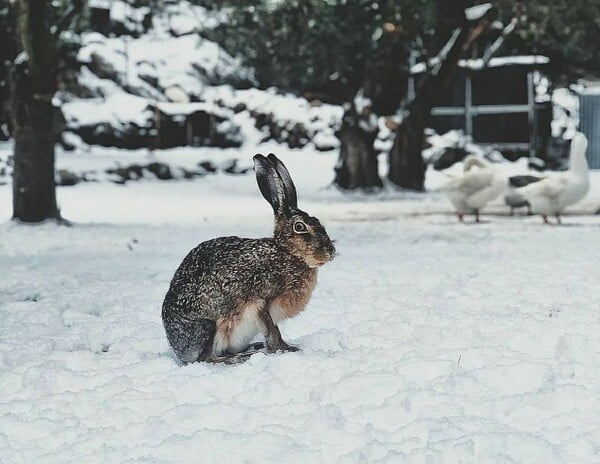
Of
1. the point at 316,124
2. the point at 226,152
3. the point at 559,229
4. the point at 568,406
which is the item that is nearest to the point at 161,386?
the point at 568,406

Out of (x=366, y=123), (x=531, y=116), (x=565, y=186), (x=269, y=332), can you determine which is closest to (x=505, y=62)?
(x=531, y=116)

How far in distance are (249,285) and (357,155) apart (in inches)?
702

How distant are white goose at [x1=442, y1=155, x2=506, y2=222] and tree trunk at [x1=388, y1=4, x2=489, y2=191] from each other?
8414 millimetres

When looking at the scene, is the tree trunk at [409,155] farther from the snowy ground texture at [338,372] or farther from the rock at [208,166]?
the snowy ground texture at [338,372]

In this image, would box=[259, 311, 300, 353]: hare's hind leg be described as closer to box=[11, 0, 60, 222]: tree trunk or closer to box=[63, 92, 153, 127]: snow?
box=[11, 0, 60, 222]: tree trunk

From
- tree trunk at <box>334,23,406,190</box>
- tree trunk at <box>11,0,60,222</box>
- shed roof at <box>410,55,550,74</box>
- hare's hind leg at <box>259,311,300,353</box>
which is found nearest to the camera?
hare's hind leg at <box>259,311,300,353</box>

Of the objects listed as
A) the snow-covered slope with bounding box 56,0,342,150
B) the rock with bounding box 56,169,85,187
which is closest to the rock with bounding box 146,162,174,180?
the rock with bounding box 56,169,85,187

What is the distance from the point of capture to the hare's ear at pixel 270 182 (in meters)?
4.39

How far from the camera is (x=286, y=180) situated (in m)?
4.48

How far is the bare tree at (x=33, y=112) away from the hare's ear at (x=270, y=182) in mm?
9371

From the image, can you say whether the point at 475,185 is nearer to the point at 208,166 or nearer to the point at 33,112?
the point at 33,112

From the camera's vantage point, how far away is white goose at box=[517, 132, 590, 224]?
11.8 meters

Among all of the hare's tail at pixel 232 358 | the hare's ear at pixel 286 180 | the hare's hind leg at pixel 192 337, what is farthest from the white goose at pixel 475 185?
the hare's hind leg at pixel 192 337

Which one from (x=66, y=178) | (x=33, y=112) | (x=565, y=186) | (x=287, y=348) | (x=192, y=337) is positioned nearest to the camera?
(x=192, y=337)
